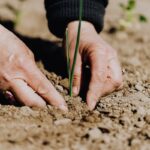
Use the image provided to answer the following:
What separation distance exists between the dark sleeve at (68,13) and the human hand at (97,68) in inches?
10.1

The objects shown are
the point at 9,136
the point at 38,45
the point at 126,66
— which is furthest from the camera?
the point at 38,45

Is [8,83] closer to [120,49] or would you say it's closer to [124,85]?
[124,85]

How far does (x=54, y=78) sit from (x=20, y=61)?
32 cm

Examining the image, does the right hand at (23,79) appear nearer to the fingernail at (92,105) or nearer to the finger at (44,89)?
the finger at (44,89)

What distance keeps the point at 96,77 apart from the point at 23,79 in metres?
0.34

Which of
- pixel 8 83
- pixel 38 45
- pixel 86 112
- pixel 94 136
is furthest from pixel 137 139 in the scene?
pixel 38 45

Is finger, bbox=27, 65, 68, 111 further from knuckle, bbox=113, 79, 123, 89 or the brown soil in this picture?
knuckle, bbox=113, 79, 123, 89

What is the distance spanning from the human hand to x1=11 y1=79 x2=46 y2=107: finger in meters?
0.23

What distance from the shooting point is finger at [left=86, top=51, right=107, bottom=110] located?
192cm

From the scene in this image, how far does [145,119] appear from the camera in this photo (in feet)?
5.94

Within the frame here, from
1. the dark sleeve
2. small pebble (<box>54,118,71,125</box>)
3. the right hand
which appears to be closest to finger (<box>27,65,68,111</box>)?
the right hand

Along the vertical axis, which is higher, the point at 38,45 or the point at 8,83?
the point at 8,83

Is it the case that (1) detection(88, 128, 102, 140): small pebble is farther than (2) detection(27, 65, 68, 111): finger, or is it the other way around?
(2) detection(27, 65, 68, 111): finger

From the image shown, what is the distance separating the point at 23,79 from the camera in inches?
74.8
